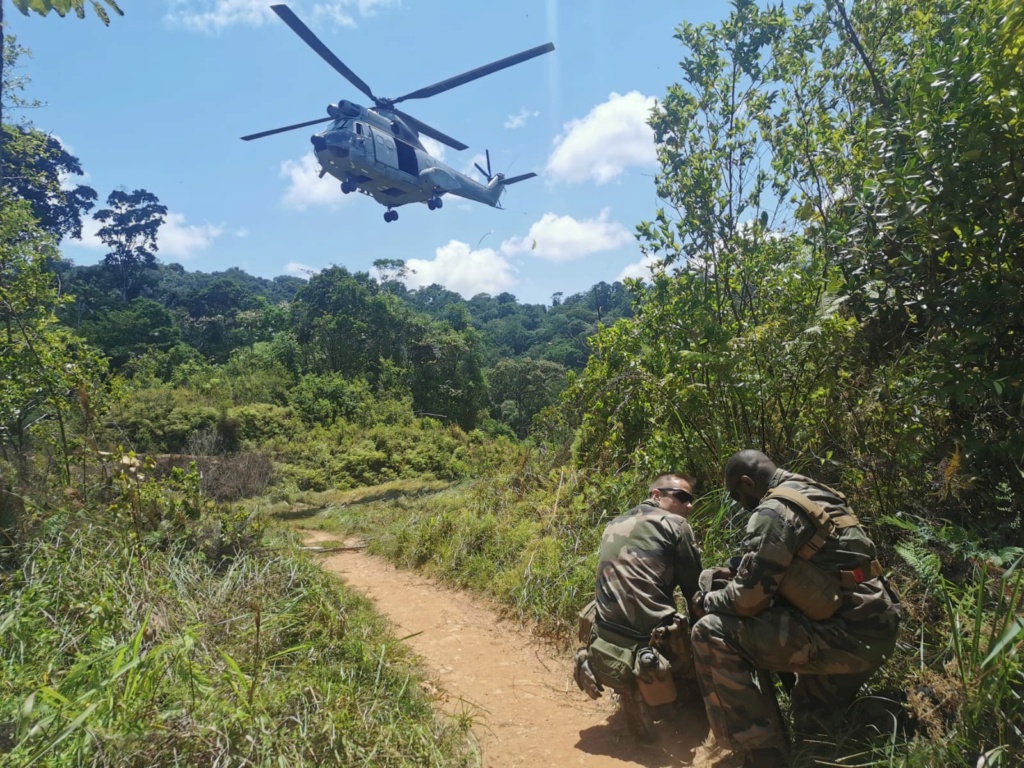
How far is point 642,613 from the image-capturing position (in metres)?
3.48

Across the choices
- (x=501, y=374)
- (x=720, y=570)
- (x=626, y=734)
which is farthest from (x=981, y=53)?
(x=501, y=374)

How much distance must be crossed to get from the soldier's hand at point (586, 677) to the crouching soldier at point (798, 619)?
29.0 inches

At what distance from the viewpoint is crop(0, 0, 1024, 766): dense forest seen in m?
2.67

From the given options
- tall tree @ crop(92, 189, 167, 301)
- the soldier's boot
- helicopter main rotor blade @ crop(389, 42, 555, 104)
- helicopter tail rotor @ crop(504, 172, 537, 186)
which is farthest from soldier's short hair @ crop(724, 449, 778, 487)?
tall tree @ crop(92, 189, 167, 301)

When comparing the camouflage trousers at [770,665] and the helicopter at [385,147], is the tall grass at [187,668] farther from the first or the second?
the helicopter at [385,147]

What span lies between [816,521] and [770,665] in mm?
711

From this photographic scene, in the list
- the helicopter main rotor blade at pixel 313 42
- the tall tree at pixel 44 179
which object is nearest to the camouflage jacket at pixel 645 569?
the tall tree at pixel 44 179

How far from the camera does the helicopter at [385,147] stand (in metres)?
14.8

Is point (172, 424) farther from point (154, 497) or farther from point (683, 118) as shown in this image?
point (683, 118)

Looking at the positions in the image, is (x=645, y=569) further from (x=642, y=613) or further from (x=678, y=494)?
(x=678, y=494)

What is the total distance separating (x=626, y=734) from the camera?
3.54 m

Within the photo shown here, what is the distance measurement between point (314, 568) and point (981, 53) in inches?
234

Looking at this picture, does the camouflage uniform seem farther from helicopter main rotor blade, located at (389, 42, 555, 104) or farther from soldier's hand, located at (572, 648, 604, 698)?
helicopter main rotor blade, located at (389, 42, 555, 104)

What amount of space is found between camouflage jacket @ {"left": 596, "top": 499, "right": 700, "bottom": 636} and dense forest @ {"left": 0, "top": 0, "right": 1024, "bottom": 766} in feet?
2.99
